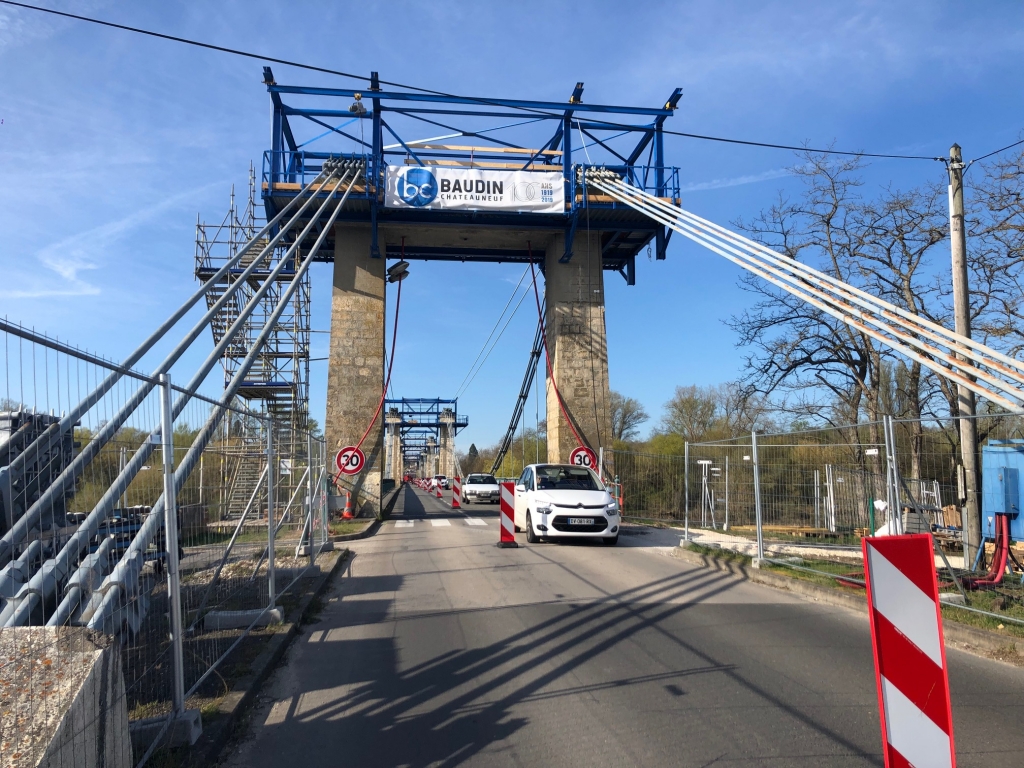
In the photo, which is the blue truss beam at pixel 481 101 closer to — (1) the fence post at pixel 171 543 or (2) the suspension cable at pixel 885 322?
(2) the suspension cable at pixel 885 322

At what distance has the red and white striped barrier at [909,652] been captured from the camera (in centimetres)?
356

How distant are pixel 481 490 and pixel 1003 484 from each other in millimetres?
25286

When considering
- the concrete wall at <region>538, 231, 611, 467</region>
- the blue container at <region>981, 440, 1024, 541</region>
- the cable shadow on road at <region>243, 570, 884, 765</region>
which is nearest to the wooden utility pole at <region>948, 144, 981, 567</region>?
the blue container at <region>981, 440, 1024, 541</region>

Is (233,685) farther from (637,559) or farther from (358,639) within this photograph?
(637,559)

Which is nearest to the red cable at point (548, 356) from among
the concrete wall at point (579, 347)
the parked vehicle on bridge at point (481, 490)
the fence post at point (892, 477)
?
the concrete wall at point (579, 347)

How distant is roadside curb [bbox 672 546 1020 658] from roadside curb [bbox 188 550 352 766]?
5.80 meters

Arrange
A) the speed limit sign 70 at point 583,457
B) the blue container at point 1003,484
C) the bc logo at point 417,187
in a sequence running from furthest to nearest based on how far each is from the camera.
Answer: the bc logo at point 417,187
the speed limit sign 70 at point 583,457
the blue container at point 1003,484

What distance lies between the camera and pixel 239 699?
16.3 ft

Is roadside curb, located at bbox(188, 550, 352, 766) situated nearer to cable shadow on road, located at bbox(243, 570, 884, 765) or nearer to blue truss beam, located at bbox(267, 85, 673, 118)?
cable shadow on road, located at bbox(243, 570, 884, 765)

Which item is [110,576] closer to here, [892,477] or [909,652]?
[909,652]

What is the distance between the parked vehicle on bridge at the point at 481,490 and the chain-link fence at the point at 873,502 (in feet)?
49.0

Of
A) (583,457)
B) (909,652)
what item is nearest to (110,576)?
(909,652)

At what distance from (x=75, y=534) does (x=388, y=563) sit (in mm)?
9292

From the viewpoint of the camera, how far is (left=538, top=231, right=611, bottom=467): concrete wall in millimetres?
25656
